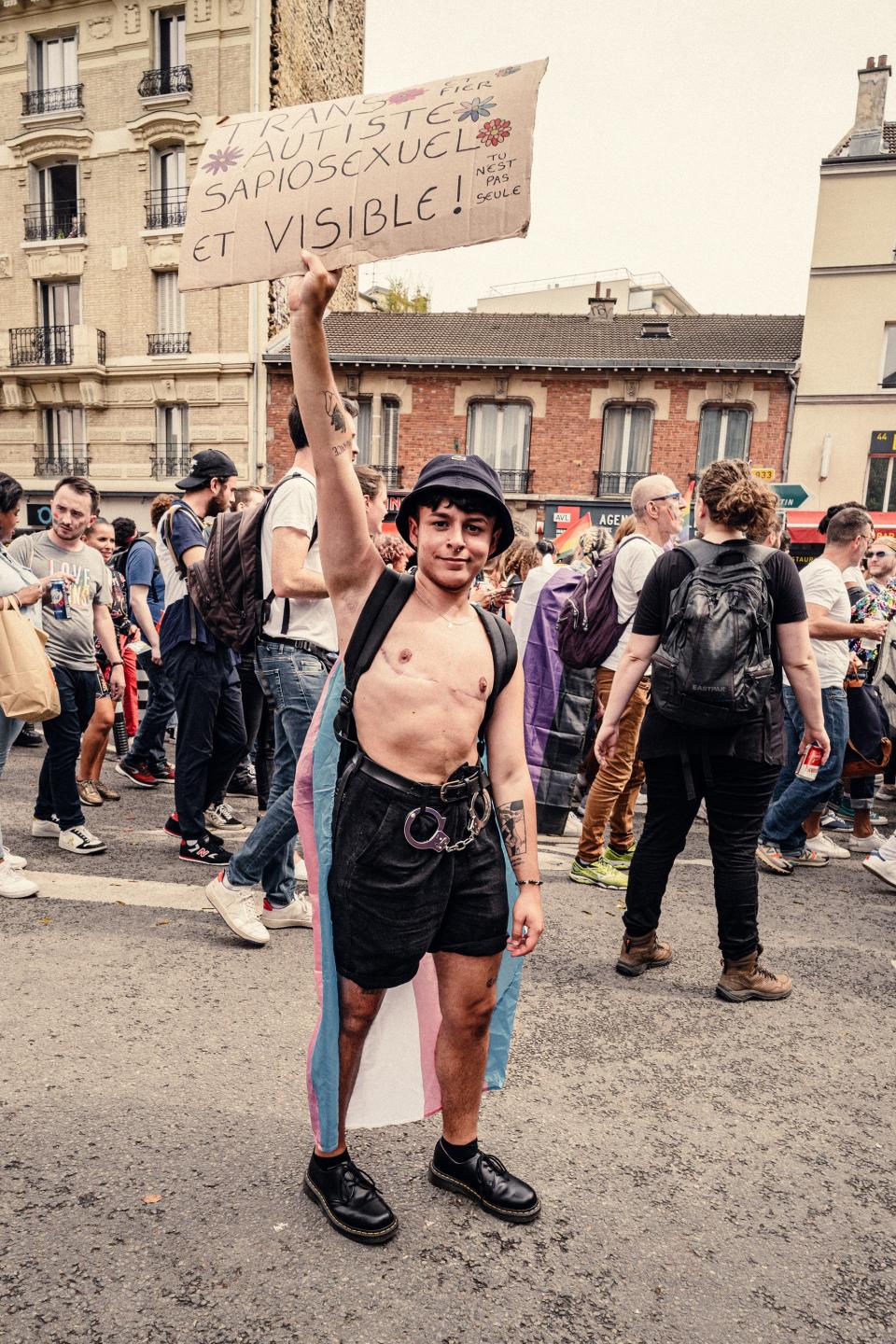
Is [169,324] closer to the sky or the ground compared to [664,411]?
closer to the sky

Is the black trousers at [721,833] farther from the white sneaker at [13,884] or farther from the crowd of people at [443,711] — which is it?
the white sneaker at [13,884]

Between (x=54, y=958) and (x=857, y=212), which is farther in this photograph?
(x=857, y=212)

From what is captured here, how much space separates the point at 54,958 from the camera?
3518 mm

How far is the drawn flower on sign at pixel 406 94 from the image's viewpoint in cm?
207

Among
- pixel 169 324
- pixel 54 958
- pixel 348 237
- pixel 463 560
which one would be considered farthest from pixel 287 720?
pixel 169 324

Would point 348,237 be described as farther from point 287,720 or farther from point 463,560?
point 287,720

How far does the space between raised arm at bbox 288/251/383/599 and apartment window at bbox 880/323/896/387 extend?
2375 centimetres

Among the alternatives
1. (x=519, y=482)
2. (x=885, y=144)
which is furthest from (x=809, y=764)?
(x=885, y=144)

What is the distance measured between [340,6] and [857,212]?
17.3 m

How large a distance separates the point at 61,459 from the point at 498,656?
26.4 meters

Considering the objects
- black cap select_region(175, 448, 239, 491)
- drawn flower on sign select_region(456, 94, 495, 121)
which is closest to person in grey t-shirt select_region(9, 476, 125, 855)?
black cap select_region(175, 448, 239, 491)

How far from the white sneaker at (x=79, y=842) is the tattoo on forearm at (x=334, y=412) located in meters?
3.61

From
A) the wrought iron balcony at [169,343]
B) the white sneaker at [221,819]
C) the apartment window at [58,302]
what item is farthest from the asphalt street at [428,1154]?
the apartment window at [58,302]

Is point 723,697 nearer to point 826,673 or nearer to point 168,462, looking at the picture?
point 826,673
